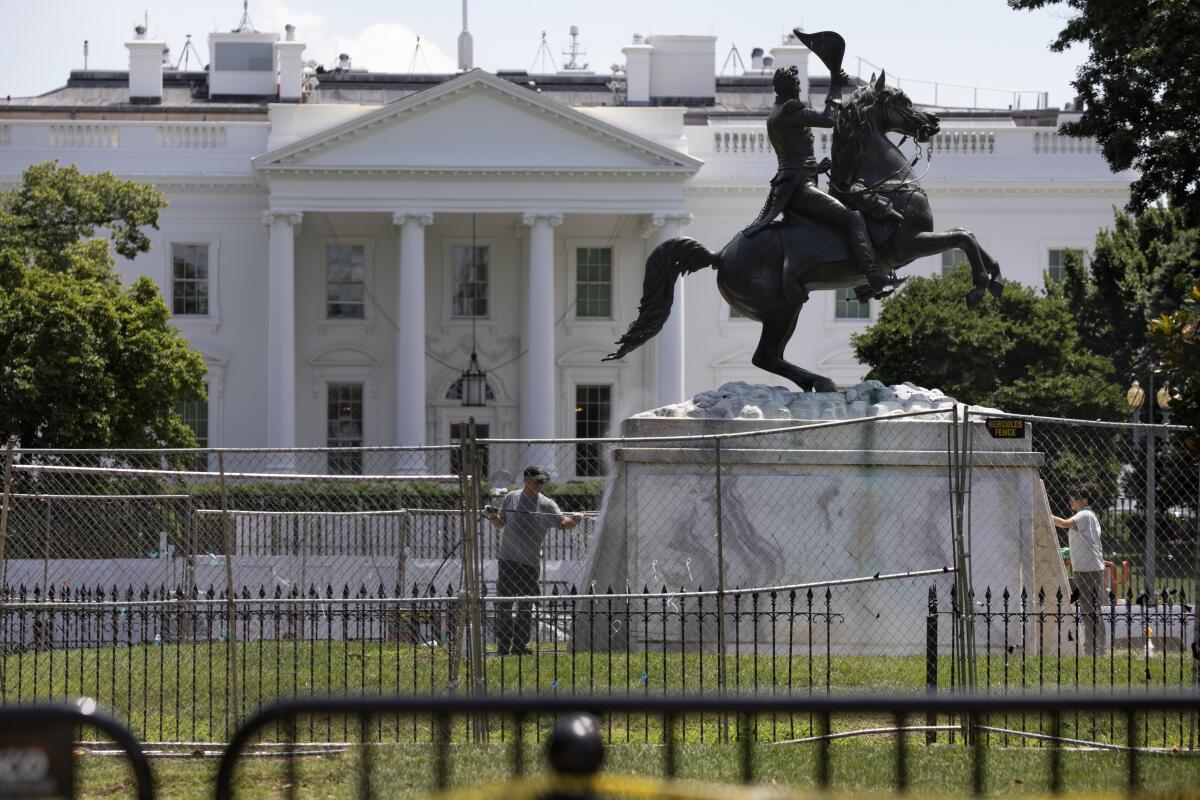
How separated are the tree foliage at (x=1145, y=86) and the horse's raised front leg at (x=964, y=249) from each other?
6071mm

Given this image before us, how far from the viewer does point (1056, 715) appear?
14.9 feet

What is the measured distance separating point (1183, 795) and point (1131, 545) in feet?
25.3

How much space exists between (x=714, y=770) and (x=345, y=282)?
43219mm

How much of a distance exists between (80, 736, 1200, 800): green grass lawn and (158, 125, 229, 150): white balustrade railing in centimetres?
4220

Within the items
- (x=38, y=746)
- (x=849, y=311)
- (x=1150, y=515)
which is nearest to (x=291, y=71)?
(x=849, y=311)

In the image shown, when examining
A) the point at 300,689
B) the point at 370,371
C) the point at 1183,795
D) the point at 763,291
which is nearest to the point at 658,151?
the point at 370,371

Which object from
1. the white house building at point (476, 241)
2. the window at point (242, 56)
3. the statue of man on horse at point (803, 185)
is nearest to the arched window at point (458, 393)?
the white house building at point (476, 241)

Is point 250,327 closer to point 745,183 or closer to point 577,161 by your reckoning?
point 577,161

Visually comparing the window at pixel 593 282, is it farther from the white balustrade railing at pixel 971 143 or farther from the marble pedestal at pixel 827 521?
the marble pedestal at pixel 827 521

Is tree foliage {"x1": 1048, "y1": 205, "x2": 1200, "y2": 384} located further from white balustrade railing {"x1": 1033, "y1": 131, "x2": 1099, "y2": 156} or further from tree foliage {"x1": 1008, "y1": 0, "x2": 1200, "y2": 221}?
tree foliage {"x1": 1008, "y1": 0, "x2": 1200, "y2": 221}

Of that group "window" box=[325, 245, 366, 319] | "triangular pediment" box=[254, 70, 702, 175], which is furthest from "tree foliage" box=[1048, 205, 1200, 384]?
"window" box=[325, 245, 366, 319]

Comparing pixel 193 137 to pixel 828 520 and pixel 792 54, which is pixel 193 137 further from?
pixel 828 520

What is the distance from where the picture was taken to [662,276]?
14.8 metres

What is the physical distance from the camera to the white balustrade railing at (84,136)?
4888cm
